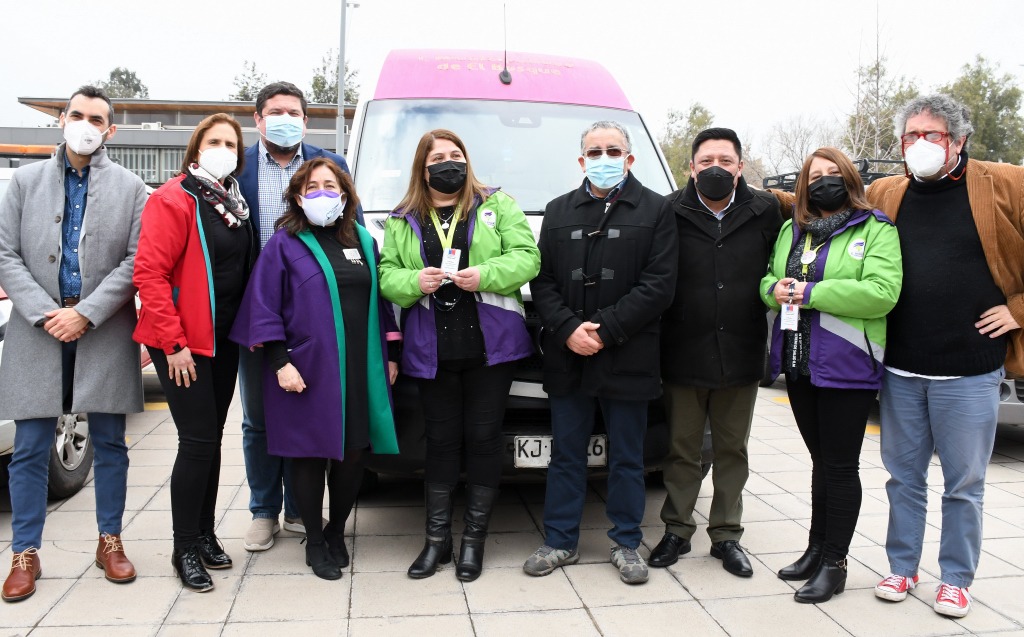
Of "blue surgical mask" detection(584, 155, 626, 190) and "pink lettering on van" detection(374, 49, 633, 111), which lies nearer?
"blue surgical mask" detection(584, 155, 626, 190)

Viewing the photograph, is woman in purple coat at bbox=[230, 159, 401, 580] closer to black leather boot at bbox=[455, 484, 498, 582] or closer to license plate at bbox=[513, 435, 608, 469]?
black leather boot at bbox=[455, 484, 498, 582]

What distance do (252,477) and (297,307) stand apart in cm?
104

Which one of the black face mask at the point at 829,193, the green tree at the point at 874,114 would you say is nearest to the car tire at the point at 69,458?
the black face mask at the point at 829,193

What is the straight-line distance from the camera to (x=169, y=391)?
3.36 metres

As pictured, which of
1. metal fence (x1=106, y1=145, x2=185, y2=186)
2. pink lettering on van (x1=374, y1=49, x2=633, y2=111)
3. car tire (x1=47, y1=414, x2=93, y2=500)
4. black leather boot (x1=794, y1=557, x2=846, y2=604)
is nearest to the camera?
black leather boot (x1=794, y1=557, x2=846, y2=604)

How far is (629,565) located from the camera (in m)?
3.55

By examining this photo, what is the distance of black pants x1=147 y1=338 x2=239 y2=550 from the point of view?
338cm

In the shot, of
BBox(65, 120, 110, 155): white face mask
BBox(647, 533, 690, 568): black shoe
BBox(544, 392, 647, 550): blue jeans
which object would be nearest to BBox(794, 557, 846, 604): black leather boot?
BBox(647, 533, 690, 568): black shoe

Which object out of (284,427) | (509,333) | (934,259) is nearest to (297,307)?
(284,427)

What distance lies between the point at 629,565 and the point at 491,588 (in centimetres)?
60

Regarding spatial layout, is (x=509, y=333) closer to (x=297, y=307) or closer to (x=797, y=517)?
(x=297, y=307)

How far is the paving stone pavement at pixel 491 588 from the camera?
3.11 metres

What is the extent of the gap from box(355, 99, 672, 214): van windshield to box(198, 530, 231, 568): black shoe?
6.04 ft

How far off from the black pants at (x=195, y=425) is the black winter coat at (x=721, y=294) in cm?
198
